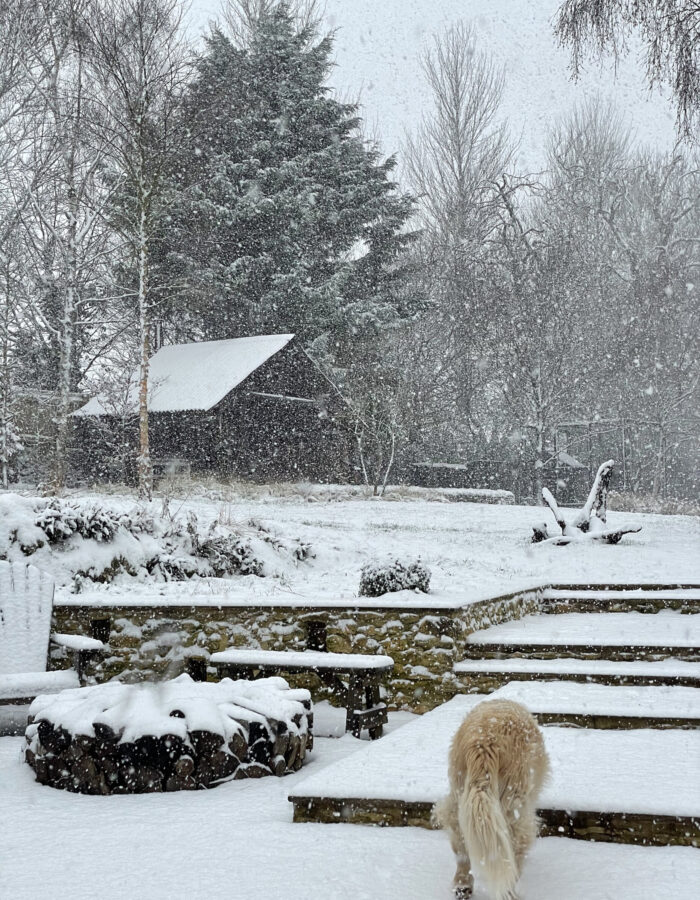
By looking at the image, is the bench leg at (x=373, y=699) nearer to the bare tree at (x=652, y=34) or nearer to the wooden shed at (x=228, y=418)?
the bare tree at (x=652, y=34)

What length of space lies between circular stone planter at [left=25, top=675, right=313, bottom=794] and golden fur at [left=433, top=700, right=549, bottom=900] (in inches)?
72.5

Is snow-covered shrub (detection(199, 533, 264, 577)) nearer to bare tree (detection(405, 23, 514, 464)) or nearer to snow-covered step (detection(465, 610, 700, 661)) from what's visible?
snow-covered step (detection(465, 610, 700, 661))

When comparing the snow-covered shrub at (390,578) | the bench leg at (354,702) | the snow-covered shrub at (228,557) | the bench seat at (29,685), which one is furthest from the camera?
the snow-covered shrub at (228,557)

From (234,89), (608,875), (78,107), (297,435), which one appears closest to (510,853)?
(608,875)

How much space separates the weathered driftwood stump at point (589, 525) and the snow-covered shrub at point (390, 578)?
5.48 meters

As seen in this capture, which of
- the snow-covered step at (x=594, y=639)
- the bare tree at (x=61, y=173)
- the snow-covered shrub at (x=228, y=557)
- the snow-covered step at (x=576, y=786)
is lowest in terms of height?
the snow-covered step at (x=576, y=786)

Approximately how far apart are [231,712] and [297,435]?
791 inches

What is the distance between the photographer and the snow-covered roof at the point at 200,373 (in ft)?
72.4

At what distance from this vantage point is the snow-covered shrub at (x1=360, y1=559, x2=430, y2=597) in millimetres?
7312

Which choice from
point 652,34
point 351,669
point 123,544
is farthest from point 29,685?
point 652,34

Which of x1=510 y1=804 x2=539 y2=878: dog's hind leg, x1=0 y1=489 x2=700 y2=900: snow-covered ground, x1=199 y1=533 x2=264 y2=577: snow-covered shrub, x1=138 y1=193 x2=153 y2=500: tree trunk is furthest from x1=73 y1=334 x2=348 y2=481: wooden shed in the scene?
x1=510 y1=804 x2=539 y2=878: dog's hind leg

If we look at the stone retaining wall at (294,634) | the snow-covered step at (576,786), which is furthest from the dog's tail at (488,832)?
the stone retaining wall at (294,634)

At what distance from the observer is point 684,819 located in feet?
11.2

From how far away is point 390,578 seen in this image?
732 centimetres
